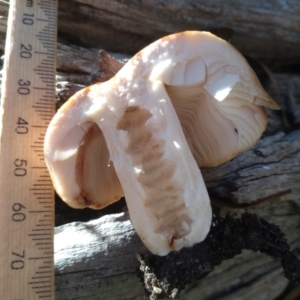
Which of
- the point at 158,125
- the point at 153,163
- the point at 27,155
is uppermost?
the point at 158,125

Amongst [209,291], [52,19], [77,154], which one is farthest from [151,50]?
[209,291]

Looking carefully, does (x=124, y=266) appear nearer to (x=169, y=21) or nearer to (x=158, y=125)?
(x=158, y=125)

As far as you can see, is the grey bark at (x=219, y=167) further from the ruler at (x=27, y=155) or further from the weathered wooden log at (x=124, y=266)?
the ruler at (x=27, y=155)

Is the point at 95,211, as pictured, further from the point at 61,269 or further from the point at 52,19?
the point at 52,19

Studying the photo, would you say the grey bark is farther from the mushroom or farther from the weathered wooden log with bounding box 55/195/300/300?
the mushroom

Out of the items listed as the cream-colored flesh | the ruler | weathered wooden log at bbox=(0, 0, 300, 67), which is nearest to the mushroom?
the cream-colored flesh

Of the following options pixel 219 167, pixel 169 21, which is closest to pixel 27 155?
pixel 219 167

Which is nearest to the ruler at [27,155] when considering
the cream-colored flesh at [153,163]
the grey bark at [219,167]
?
the grey bark at [219,167]
